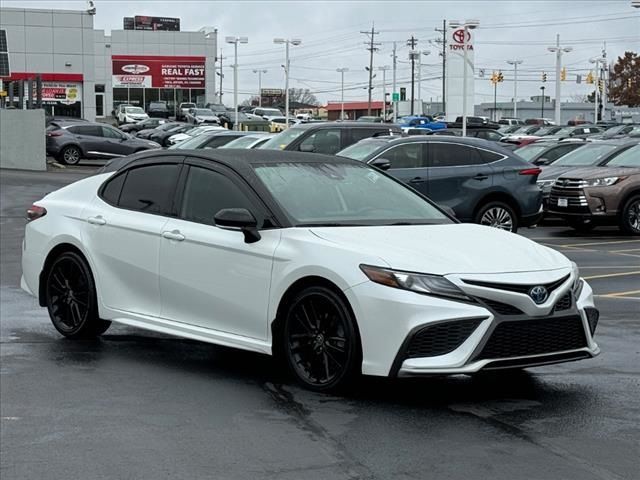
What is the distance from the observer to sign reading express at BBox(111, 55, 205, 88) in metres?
99.4

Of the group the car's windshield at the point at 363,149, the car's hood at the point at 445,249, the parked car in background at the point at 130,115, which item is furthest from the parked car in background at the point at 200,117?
the car's hood at the point at 445,249

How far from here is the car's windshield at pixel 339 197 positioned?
7520 millimetres

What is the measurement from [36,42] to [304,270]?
208 ft

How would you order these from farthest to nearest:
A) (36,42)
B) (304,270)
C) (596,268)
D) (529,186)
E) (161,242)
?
1. (36,42)
2. (529,186)
3. (596,268)
4. (161,242)
5. (304,270)

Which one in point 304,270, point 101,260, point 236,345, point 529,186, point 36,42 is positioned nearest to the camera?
point 304,270

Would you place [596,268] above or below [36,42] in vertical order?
below

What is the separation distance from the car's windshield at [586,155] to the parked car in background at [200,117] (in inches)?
1818

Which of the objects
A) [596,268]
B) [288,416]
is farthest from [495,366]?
[596,268]

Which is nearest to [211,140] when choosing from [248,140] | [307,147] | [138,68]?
[248,140]

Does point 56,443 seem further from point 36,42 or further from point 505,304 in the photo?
point 36,42

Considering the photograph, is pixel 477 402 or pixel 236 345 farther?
pixel 236 345

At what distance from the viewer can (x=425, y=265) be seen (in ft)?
21.5

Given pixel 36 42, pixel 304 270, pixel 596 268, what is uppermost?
pixel 36 42

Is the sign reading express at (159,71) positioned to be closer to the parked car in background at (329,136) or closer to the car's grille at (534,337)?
the parked car in background at (329,136)
